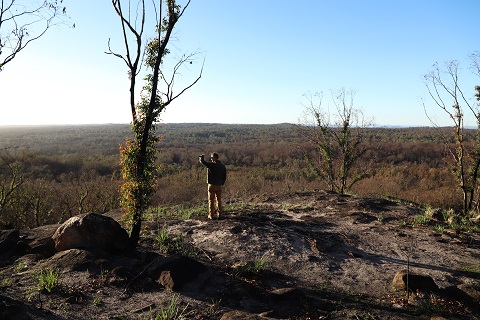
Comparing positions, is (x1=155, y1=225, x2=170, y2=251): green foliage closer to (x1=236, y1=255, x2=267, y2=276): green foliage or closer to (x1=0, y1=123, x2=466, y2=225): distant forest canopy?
(x1=0, y1=123, x2=466, y2=225): distant forest canopy

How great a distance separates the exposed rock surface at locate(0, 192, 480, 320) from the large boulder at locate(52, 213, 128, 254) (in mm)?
93

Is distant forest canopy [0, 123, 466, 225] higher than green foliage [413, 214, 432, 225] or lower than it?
lower

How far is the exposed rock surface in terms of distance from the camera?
5.48 meters

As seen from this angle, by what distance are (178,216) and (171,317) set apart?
6.91 metres

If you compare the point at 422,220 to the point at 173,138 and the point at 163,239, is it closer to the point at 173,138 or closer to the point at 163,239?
the point at 163,239

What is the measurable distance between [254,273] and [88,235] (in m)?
3.53

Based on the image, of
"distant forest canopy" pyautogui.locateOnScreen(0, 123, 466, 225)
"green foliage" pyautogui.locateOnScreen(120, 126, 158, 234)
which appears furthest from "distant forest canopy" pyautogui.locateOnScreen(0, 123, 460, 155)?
"green foliage" pyautogui.locateOnScreen(120, 126, 158, 234)

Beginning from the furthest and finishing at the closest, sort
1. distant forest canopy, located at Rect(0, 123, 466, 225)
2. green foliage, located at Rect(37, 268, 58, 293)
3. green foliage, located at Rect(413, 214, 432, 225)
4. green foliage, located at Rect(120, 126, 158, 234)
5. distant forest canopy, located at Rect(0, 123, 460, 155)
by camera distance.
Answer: distant forest canopy, located at Rect(0, 123, 460, 155), distant forest canopy, located at Rect(0, 123, 466, 225), green foliage, located at Rect(413, 214, 432, 225), green foliage, located at Rect(120, 126, 158, 234), green foliage, located at Rect(37, 268, 58, 293)

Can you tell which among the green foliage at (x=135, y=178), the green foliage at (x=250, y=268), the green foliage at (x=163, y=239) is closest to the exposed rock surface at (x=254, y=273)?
the green foliage at (x=250, y=268)

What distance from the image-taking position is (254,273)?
22.6ft

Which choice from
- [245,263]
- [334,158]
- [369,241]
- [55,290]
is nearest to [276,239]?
[245,263]

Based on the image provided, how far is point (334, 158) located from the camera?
1775 centimetres

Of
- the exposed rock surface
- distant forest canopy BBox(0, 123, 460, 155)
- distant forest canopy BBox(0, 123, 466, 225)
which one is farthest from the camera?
distant forest canopy BBox(0, 123, 460, 155)

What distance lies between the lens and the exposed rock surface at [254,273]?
5480mm
